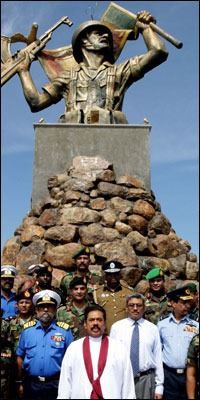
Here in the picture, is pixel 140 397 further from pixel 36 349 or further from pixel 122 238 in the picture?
pixel 122 238

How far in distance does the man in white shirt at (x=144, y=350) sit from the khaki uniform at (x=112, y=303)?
3.60 feet

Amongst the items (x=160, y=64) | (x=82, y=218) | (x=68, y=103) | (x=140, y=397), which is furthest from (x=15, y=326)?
(x=160, y=64)

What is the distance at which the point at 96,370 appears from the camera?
342 centimetres

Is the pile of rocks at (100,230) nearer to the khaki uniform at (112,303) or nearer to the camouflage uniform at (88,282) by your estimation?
the camouflage uniform at (88,282)

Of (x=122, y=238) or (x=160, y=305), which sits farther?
(x=122, y=238)

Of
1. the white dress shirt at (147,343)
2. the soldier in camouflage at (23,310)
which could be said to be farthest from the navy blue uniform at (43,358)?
the soldier in camouflage at (23,310)

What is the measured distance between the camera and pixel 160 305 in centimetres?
570

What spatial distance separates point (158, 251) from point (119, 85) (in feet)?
14.8

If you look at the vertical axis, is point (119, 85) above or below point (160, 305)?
above

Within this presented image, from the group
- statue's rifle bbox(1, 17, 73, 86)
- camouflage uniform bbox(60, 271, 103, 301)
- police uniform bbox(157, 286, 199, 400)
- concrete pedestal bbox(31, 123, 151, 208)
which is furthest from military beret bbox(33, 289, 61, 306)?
statue's rifle bbox(1, 17, 73, 86)

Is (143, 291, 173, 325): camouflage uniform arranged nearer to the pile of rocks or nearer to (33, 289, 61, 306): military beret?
(33, 289, 61, 306): military beret

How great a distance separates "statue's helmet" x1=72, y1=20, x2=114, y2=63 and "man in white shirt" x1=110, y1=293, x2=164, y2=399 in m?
8.52

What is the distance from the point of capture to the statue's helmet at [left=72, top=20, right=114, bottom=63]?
36.9ft

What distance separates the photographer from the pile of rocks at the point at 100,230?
8.76m
